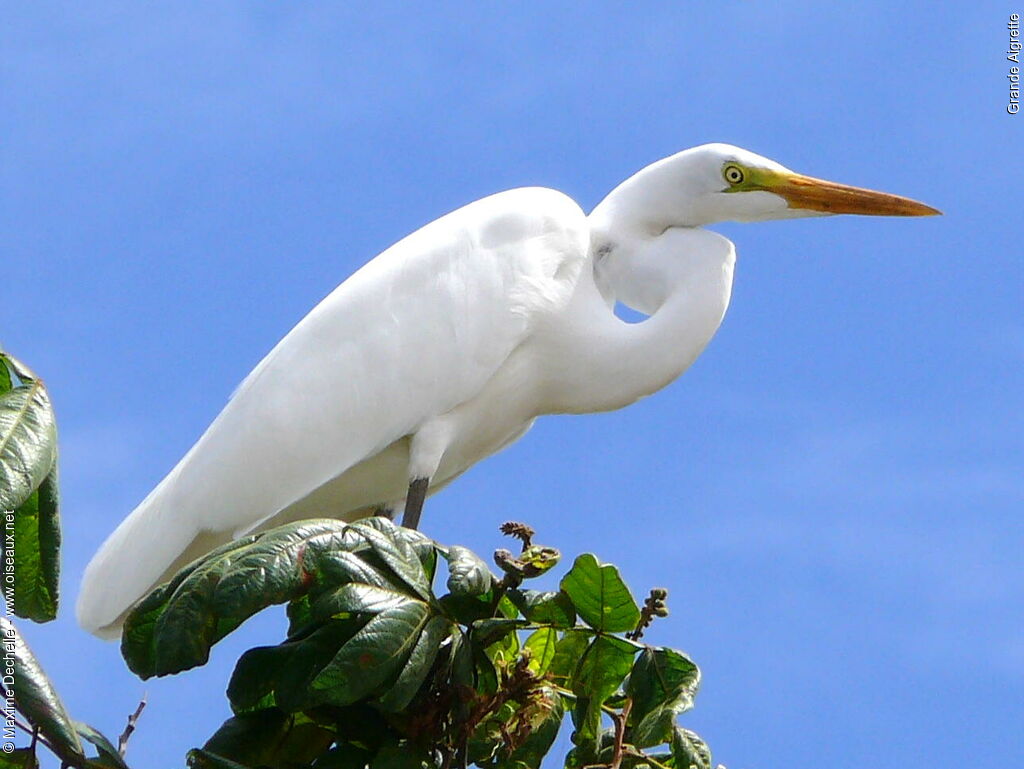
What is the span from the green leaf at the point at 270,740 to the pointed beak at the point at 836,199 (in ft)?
8.45

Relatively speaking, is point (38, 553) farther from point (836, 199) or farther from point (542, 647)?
point (836, 199)

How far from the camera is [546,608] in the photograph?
9.34 ft

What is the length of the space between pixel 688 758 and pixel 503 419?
1951 millimetres

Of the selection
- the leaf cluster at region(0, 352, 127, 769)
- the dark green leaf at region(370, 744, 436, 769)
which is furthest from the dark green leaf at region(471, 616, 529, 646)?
the leaf cluster at region(0, 352, 127, 769)

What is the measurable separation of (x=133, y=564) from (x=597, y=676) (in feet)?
5.95

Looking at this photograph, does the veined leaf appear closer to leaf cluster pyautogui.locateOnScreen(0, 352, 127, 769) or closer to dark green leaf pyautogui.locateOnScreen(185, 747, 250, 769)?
leaf cluster pyautogui.locateOnScreen(0, 352, 127, 769)

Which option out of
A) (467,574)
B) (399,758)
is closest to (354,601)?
(467,574)

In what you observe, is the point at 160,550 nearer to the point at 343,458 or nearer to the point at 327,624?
the point at 343,458

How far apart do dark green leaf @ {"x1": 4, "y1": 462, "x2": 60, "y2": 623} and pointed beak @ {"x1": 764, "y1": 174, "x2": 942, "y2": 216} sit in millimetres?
2903

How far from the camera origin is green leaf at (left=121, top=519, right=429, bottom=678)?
240 centimetres

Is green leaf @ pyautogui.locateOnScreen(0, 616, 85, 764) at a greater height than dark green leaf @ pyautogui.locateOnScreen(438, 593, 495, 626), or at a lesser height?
lesser

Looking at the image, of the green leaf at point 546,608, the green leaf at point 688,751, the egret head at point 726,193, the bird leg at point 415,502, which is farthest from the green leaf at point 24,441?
the egret head at point 726,193

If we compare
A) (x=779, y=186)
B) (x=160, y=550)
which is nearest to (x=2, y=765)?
(x=160, y=550)

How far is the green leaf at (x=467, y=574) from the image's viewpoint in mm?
2617
